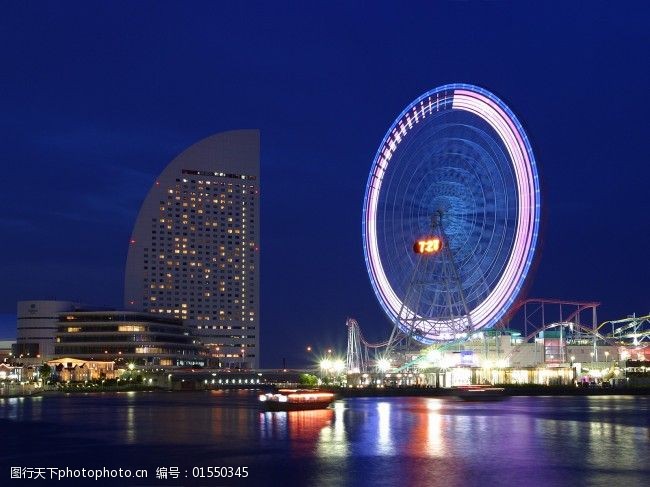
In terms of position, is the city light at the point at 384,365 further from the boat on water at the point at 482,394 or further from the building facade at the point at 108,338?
the building facade at the point at 108,338

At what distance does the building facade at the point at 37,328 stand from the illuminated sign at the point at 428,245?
11223 centimetres

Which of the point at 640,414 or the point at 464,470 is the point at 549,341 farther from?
the point at 464,470

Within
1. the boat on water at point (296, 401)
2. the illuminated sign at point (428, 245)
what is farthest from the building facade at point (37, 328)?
the boat on water at point (296, 401)

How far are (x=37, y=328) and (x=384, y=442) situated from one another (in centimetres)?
15012

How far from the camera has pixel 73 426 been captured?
62094mm

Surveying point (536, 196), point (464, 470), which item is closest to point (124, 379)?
point (536, 196)

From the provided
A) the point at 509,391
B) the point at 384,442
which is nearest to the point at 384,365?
the point at 509,391

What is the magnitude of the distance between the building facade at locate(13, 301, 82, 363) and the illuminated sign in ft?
368

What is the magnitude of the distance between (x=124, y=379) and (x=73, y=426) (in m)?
109

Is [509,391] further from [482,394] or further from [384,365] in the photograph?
[384,365]

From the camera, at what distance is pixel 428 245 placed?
Answer: 9300cm

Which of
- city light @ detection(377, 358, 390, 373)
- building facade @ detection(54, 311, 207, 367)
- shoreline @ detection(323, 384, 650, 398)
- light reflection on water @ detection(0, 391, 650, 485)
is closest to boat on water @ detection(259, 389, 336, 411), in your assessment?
light reflection on water @ detection(0, 391, 650, 485)

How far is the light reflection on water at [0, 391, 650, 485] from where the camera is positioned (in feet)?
121

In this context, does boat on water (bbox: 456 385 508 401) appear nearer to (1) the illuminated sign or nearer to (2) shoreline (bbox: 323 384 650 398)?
(2) shoreline (bbox: 323 384 650 398)
